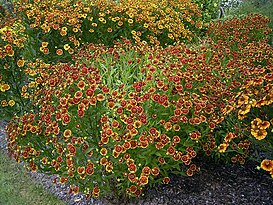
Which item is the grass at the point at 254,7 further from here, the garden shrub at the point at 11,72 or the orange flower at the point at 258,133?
the orange flower at the point at 258,133

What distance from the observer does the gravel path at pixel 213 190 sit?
115 inches

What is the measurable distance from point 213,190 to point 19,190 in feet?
5.87

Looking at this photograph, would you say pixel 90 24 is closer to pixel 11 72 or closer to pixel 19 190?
pixel 11 72

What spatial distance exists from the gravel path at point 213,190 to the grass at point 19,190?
0.13 m

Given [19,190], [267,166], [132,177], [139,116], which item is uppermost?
[267,166]

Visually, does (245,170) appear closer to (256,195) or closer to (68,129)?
(256,195)

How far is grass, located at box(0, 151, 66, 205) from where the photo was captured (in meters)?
3.32

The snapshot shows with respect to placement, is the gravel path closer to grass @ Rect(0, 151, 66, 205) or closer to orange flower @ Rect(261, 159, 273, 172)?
grass @ Rect(0, 151, 66, 205)

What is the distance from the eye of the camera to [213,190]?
119 inches

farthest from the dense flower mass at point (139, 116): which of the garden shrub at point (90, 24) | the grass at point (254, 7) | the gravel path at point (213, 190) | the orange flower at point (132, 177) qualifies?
the grass at point (254, 7)

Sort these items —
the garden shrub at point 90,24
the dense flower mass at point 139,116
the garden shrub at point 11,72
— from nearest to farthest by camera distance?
1. the dense flower mass at point 139,116
2. the garden shrub at point 11,72
3. the garden shrub at point 90,24

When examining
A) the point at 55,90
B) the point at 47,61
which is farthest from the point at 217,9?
the point at 55,90

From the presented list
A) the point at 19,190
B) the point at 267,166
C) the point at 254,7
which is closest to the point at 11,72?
the point at 19,190

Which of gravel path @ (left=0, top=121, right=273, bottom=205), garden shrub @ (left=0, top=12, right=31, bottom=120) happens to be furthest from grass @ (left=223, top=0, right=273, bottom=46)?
garden shrub @ (left=0, top=12, right=31, bottom=120)
